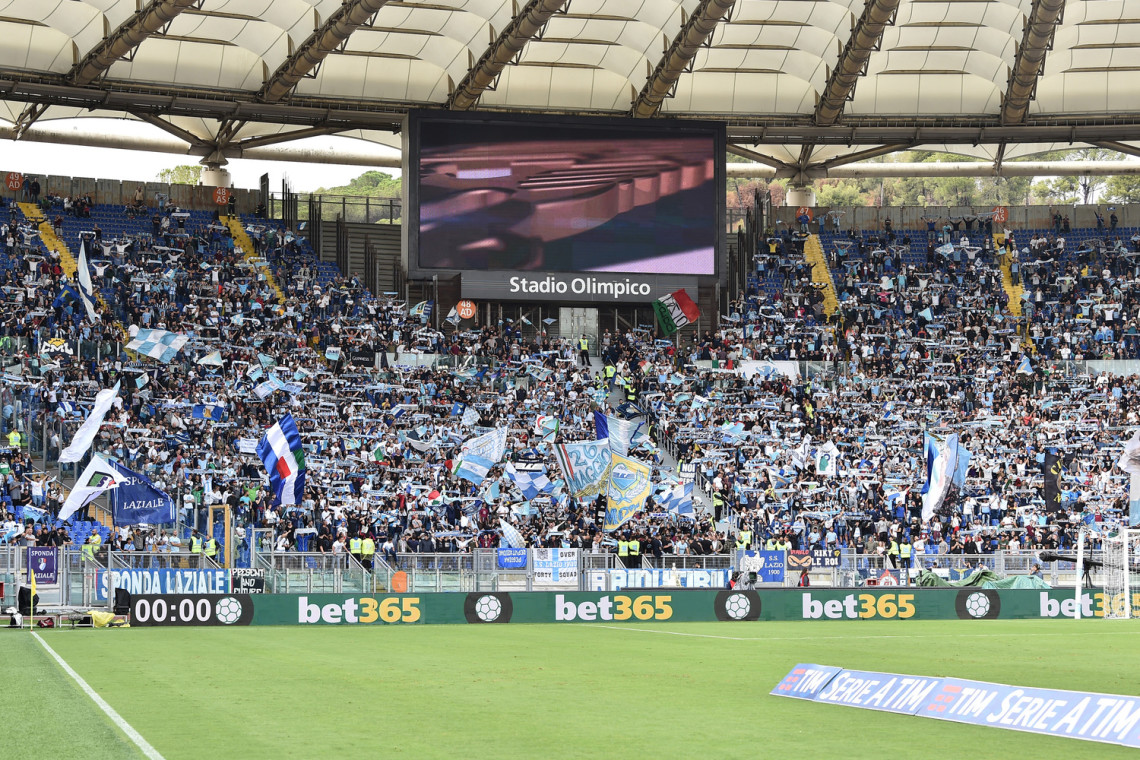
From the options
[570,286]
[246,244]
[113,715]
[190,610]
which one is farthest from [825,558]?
[246,244]

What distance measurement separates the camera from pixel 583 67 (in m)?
56.3

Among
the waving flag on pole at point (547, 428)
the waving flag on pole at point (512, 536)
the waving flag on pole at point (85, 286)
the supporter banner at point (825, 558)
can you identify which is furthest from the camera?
the waving flag on pole at point (547, 428)

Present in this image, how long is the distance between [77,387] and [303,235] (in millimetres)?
19142

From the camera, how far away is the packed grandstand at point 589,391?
4122 cm

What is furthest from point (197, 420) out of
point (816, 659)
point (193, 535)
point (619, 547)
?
point (816, 659)

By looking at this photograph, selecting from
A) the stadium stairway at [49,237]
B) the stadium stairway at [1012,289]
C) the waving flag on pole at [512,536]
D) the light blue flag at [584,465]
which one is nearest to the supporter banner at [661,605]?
the waving flag on pole at [512,536]

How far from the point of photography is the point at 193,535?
123ft

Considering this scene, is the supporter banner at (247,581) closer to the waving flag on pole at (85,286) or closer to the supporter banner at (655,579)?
the supporter banner at (655,579)

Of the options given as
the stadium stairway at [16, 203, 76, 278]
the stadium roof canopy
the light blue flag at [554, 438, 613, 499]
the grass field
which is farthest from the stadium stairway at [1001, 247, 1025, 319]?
the stadium stairway at [16, 203, 76, 278]

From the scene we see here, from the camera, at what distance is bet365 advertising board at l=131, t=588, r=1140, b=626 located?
3098 cm

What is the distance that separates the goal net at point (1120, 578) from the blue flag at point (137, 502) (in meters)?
22.7

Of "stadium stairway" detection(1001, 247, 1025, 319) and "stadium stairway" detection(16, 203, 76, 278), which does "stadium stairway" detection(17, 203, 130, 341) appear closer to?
"stadium stairway" detection(16, 203, 76, 278)

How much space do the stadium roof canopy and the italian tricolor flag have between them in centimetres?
775

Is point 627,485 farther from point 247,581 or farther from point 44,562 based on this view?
point 44,562
